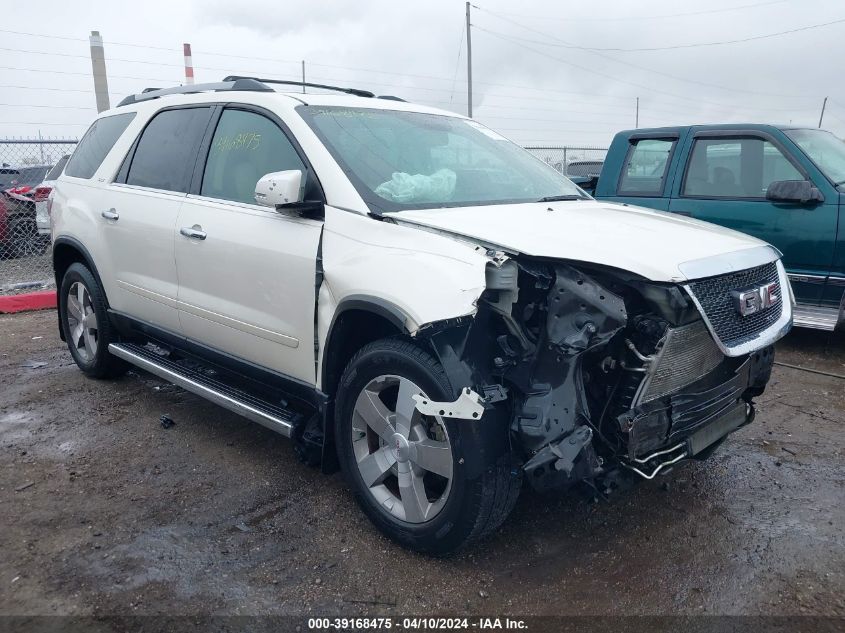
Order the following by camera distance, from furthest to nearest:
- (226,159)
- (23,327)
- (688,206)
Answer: (23,327) → (688,206) → (226,159)

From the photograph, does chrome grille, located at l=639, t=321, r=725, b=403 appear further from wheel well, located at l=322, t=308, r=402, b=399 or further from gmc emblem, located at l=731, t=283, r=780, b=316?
wheel well, located at l=322, t=308, r=402, b=399

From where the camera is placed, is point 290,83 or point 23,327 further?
point 23,327

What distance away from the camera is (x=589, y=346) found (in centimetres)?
252

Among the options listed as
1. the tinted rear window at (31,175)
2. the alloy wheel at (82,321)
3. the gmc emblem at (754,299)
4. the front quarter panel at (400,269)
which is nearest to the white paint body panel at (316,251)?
the front quarter panel at (400,269)

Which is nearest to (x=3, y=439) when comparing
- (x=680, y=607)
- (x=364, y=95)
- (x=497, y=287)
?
(x=364, y=95)

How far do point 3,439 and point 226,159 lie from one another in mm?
2270

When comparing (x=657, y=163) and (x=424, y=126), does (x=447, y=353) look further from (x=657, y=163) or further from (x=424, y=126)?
(x=657, y=163)

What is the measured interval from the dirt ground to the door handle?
127 cm

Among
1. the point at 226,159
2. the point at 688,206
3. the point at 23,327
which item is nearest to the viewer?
the point at 226,159

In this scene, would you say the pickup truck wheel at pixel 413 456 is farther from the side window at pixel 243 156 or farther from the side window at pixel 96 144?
the side window at pixel 96 144

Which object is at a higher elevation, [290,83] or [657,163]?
[290,83]

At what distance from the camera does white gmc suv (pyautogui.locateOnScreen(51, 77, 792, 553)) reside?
2.60 meters

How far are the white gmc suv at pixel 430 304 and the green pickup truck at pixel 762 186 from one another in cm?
244

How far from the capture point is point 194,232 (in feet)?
12.4
